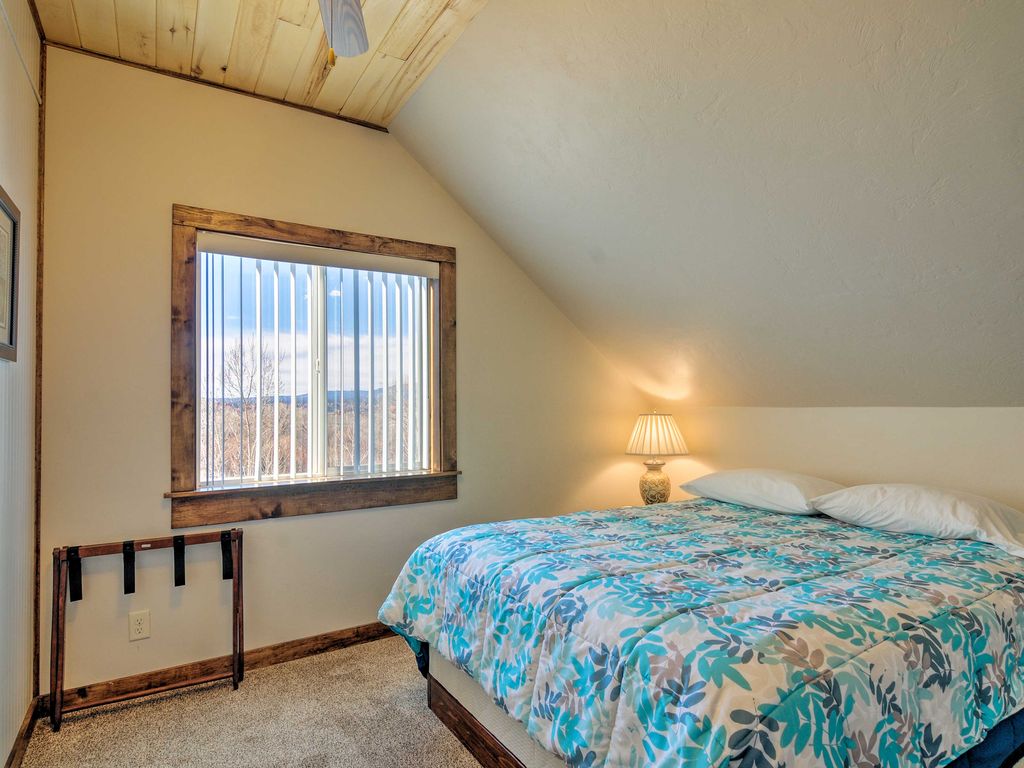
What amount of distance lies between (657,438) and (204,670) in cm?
267

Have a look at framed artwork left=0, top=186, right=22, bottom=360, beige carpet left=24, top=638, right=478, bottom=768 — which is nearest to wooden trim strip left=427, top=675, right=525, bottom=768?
beige carpet left=24, top=638, right=478, bottom=768

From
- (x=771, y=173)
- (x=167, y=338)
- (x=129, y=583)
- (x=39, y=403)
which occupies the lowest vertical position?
(x=129, y=583)

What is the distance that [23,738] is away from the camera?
6.74 feet

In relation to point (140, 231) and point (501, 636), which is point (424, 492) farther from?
point (140, 231)

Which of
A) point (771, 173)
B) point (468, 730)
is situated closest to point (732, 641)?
point (468, 730)

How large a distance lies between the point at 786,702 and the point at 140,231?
9.17 ft

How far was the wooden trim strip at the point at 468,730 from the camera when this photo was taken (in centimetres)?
186

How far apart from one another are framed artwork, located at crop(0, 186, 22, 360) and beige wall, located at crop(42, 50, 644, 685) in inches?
17.0

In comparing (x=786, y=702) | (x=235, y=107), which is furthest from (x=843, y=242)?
(x=235, y=107)

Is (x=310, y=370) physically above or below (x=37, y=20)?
below

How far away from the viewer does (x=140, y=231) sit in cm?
253

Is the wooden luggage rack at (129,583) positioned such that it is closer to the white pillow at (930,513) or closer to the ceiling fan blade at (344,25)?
the ceiling fan blade at (344,25)

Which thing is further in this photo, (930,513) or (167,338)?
(167,338)

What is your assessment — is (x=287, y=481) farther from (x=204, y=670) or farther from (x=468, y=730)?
(x=468, y=730)
